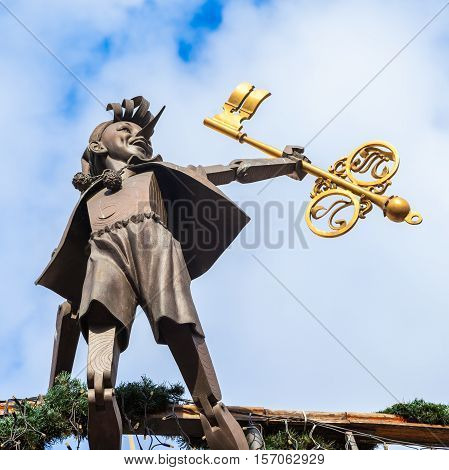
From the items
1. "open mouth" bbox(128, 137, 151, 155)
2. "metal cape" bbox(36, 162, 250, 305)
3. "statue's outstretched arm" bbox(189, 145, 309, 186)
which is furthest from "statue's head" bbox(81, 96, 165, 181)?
"statue's outstretched arm" bbox(189, 145, 309, 186)

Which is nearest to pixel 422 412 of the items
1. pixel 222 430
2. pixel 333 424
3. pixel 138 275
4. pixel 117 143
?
pixel 333 424

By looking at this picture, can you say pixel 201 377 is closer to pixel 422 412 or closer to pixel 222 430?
pixel 222 430

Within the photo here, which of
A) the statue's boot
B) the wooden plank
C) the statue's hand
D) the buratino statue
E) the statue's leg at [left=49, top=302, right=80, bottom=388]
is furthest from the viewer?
the statue's hand

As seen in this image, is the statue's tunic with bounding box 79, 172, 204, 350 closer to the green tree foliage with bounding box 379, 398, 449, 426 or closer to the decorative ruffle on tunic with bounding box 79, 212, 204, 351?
the decorative ruffle on tunic with bounding box 79, 212, 204, 351

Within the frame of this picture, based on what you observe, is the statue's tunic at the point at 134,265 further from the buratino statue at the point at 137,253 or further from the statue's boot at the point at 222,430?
the statue's boot at the point at 222,430

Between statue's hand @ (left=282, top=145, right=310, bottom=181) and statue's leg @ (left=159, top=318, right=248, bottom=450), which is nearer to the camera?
statue's leg @ (left=159, top=318, right=248, bottom=450)

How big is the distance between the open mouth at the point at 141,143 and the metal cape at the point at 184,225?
0.44 m

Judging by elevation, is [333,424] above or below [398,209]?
below

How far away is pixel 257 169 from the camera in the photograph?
9414 millimetres

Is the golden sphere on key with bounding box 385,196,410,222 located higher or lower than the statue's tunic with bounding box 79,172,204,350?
higher

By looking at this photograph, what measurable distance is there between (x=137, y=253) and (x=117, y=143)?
156cm

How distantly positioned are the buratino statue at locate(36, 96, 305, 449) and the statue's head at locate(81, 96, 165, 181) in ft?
0.04

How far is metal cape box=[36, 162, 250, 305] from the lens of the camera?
8328mm

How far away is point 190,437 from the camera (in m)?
7.66
